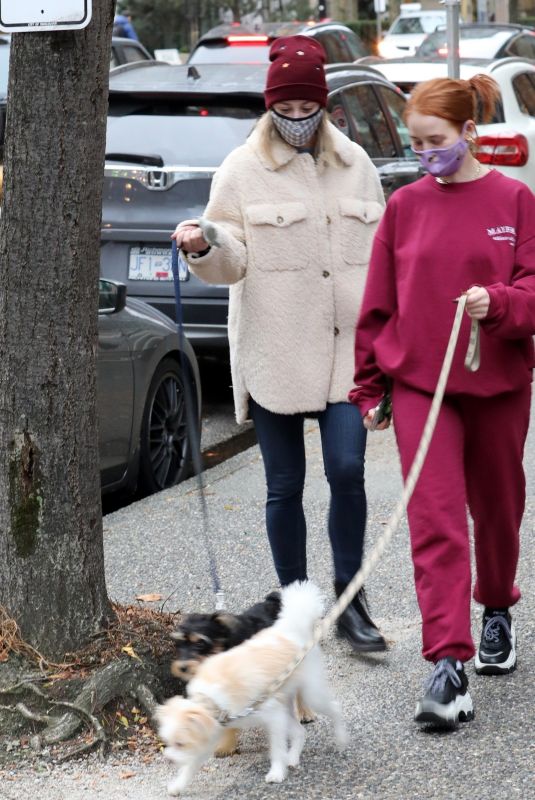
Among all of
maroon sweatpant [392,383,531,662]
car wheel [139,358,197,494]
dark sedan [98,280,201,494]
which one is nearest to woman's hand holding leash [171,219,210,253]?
maroon sweatpant [392,383,531,662]

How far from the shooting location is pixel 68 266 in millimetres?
4230

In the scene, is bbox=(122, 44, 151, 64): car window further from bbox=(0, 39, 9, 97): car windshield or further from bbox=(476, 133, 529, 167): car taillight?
bbox=(476, 133, 529, 167): car taillight

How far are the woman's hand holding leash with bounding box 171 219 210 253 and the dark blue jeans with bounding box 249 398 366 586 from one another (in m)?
0.63

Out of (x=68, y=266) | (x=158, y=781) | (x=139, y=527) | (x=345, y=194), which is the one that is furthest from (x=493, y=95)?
(x=139, y=527)

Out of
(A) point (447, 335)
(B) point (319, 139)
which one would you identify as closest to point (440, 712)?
(A) point (447, 335)

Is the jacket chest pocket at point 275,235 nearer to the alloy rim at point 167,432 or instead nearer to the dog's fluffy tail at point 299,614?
the dog's fluffy tail at point 299,614

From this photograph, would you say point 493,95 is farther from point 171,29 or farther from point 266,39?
point 171,29

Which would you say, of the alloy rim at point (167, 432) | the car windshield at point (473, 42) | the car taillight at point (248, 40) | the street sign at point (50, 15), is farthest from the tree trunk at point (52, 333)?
the car windshield at point (473, 42)

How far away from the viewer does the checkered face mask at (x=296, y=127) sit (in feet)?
15.3

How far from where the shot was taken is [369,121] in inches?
428

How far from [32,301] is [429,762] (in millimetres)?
1736

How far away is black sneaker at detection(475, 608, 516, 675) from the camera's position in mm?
4590

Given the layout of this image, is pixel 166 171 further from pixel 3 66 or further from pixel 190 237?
pixel 3 66

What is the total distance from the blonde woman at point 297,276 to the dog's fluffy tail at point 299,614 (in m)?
0.87
